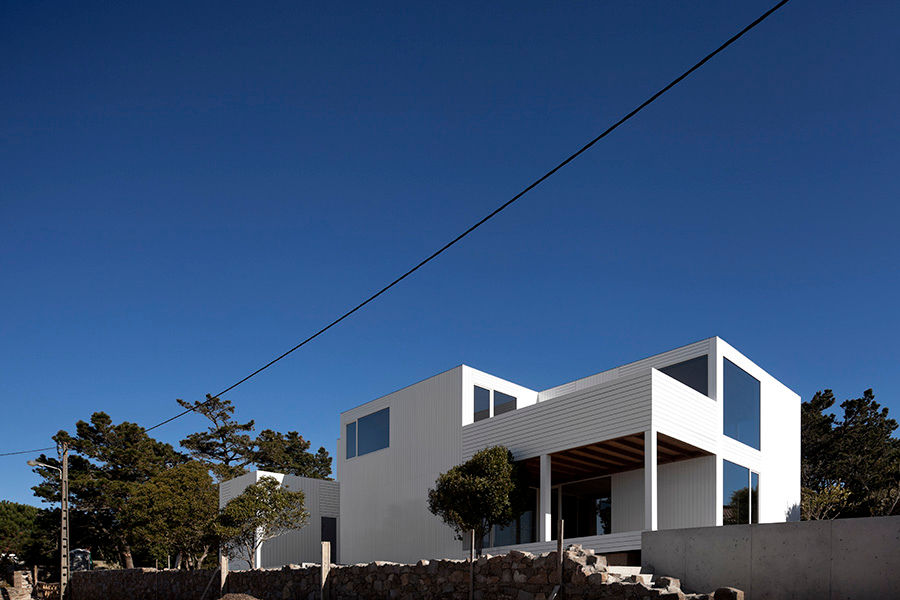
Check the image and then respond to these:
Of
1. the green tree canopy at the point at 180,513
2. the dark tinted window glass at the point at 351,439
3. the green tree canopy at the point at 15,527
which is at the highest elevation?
the dark tinted window glass at the point at 351,439

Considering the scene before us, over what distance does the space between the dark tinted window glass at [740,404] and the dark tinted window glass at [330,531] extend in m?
16.6

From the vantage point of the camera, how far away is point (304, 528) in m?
27.9

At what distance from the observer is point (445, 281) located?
83.4 ft

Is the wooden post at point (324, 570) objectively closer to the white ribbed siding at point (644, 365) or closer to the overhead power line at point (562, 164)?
the overhead power line at point (562, 164)

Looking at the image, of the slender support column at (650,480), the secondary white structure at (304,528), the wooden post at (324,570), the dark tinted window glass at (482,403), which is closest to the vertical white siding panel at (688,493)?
the slender support column at (650,480)

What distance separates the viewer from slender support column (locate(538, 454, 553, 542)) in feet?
57.4

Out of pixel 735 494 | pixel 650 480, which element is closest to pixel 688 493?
pixel 735 494

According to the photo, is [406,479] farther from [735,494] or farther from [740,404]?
[740,404]

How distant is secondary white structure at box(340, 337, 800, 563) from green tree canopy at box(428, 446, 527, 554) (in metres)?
0.78

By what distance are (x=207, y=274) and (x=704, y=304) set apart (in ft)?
57.4

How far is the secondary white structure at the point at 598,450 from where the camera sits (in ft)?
55.8

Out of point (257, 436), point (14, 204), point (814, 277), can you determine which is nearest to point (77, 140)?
point (14, 204)

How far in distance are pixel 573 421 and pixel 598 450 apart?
135 centimetres

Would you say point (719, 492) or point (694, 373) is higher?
point (694, 373)
